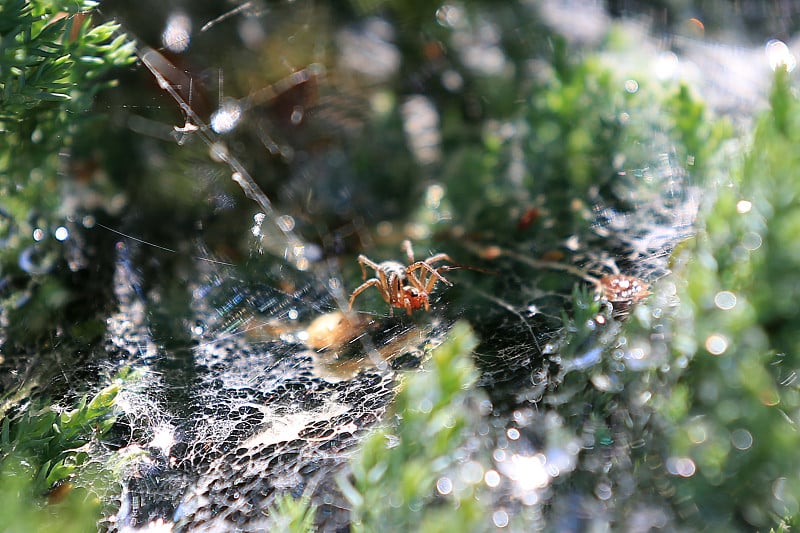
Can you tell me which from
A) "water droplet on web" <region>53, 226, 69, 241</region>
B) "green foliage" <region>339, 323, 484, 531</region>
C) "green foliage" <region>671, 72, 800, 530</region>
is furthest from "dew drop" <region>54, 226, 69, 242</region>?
"green foliage" <region>671, 72, 800, 530</region>

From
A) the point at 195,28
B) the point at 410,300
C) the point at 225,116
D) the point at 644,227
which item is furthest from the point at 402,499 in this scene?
the point at 195,28

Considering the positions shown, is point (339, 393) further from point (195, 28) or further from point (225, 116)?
point (195, 28)

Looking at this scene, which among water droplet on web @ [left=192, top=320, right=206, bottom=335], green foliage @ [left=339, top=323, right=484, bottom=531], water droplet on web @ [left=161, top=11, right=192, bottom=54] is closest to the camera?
green foliage @ [left=339, top=323, right=484, bottom=531]

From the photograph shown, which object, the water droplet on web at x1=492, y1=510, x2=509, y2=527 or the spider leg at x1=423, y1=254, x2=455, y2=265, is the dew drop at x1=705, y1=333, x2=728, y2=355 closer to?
the water droplet on web at x1=492, y1=510, x2=509, y2=527

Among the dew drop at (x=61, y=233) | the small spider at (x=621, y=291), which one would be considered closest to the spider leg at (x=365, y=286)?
the small spider at (x=621, y=291)

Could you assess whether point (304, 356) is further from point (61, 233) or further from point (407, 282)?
point (61, 233)

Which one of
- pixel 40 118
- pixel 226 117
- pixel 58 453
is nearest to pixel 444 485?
pixel 58 453

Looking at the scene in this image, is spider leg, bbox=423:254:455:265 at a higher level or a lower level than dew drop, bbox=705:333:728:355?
lower
